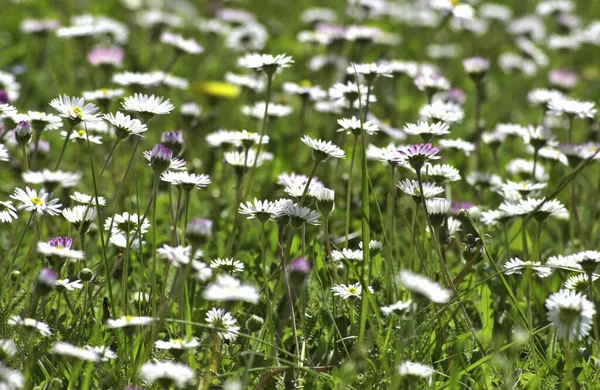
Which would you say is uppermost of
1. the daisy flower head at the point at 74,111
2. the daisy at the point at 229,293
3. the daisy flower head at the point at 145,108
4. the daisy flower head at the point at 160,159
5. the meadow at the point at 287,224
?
the daisy flower head at the point at 145,108

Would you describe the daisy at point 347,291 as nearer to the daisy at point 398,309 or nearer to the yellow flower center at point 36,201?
the daisy at point 398,309

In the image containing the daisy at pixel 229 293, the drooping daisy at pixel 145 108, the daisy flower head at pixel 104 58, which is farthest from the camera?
the daisy flower head at pixel 104 58

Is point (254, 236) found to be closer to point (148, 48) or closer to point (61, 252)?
point (61, 252)

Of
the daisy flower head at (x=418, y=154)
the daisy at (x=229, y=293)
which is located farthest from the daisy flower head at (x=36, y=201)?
the daisy flower head at (x=418, y=154)

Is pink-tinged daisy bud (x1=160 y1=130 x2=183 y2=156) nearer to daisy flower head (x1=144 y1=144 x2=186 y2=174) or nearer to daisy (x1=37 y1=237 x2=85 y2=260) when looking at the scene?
daisy flower head (x1=144 y1=144 x2=186 y2=174)

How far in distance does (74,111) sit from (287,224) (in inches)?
21.9

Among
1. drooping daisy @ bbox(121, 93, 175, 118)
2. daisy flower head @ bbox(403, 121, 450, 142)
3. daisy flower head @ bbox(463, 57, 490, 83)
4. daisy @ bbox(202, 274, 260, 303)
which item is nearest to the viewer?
daisy @ bbox(202, 274, 260, 303)

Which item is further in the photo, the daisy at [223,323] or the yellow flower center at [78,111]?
the yellow flower center at [78,111]

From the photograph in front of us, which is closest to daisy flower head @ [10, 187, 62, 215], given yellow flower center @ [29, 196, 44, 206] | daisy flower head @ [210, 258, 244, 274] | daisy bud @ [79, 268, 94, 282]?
yellow flower center @ [29, 196, 44, 206]

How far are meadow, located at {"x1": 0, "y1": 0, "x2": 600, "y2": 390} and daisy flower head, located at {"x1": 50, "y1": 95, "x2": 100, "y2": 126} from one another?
1cm

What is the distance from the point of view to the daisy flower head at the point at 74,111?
1.83 metres

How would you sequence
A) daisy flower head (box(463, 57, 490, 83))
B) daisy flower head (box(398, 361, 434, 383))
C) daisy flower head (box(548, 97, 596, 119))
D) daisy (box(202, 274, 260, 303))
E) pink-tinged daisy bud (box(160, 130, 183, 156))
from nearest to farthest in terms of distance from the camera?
daisy (box(202, 274, 260, 303)), daisy flower head (box(398, 361, 434, 383)), pink-tinged daisy bud (box(160, 130, 183, 156)), daisy flower head (box(548, 97, 596, 119)), daisy flower head (box(463, 57, 490, 83))

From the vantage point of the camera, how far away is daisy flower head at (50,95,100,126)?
6.01ft

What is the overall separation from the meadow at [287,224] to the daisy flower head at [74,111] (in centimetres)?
1
